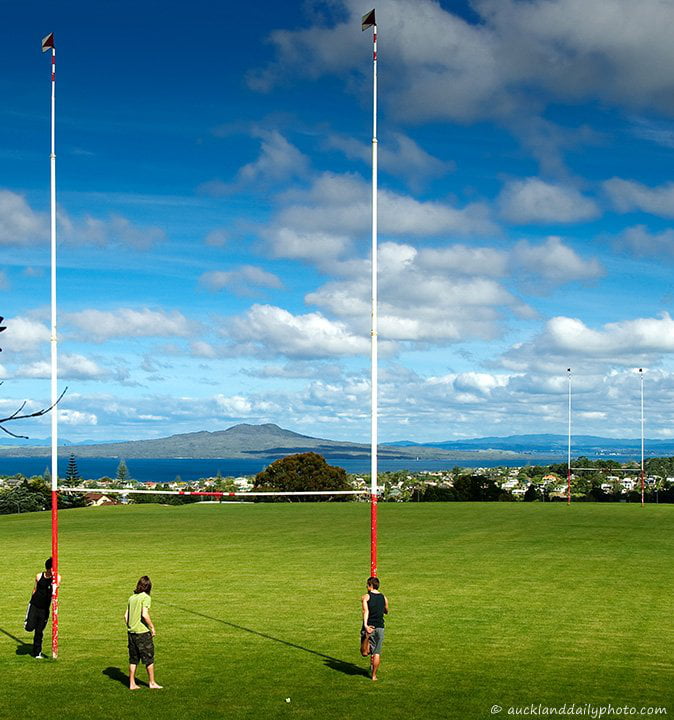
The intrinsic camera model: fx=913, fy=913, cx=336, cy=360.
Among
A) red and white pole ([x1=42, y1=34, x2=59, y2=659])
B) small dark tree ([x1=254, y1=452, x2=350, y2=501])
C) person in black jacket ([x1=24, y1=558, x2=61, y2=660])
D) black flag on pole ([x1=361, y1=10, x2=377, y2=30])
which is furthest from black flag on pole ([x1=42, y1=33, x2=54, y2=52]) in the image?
small dark tree ([x1=254, y1=452, x2=350, y2=501])

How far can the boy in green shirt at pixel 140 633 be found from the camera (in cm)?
1844

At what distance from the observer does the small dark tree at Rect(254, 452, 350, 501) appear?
3541 inches

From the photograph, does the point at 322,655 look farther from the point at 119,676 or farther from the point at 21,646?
the point at 21,646

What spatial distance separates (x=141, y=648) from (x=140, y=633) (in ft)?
1.08

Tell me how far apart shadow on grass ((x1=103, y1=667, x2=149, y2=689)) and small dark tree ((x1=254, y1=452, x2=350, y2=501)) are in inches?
2712

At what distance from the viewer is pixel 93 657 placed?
21.7 metres

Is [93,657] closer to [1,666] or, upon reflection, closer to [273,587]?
[1,666]

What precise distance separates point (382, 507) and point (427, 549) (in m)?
32.6

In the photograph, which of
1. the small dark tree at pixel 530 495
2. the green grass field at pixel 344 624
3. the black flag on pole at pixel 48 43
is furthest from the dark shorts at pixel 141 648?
the small dark tree at pixel 530 495

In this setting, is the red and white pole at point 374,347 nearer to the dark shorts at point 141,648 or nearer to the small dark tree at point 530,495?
the dark shorts at point 141,648

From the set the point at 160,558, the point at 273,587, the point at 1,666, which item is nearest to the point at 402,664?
the point at 1,666

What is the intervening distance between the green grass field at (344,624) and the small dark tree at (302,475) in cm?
3745

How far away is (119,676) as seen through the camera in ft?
65.4

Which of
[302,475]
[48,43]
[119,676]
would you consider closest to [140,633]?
[119,676]
